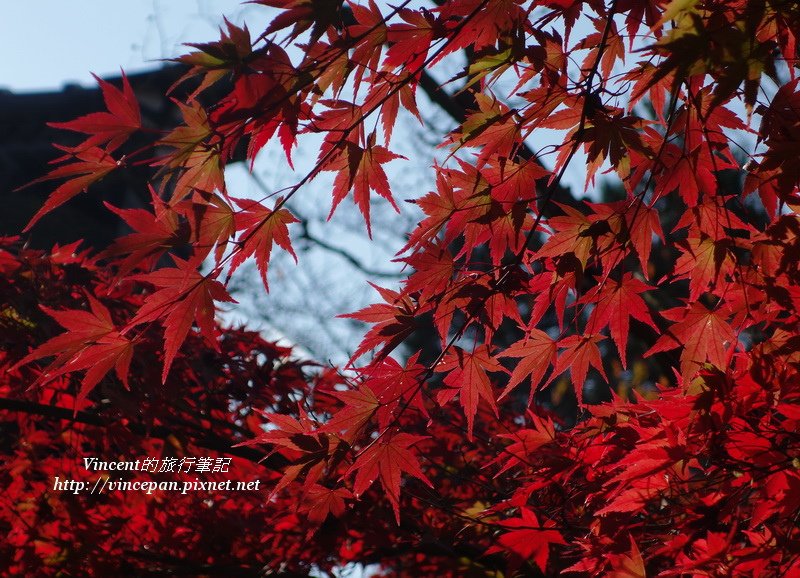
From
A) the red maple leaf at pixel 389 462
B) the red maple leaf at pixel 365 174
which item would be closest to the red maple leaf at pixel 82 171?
the red maple leaf at pixel 365 174

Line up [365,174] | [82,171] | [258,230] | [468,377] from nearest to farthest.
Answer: [82,171], [258,230], [365,174], [468,377]

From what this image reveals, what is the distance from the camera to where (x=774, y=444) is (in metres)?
1.34

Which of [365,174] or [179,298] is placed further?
[365,174]

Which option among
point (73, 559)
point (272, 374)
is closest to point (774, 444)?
point (272, 374)

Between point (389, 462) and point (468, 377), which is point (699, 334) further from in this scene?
point (389, 462)

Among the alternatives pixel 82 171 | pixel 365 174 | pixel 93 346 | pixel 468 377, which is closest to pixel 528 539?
pixel 468 377

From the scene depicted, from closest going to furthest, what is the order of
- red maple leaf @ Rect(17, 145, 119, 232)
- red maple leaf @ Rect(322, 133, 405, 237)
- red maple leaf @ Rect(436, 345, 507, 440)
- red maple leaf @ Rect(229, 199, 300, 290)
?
red maple leaf @ Rect(17, 145, 119, 232)
red maple leaf @ Rect(229, 199, 300, 290)
red maple leaf @ Rect(322, 133, 405, 237)
red maple leaf @ Rect(436, 345, 507, 440)

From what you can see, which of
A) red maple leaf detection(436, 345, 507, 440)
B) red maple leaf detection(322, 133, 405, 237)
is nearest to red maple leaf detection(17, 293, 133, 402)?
red maple leaf detection(322, 133, 405, 237)

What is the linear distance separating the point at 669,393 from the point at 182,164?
4.01ft

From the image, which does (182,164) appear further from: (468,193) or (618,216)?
(618,216)

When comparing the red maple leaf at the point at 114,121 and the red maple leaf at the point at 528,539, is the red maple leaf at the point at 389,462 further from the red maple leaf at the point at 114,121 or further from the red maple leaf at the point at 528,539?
the red maple leaf at the point at 114,121

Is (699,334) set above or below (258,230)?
below

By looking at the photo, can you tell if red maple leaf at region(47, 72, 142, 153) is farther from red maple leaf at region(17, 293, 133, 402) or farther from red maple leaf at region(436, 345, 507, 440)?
red maple leaf at region(436, 345, 507, 440)

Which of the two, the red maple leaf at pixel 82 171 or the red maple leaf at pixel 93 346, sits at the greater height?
the red maple leaf at pixel 82 171
